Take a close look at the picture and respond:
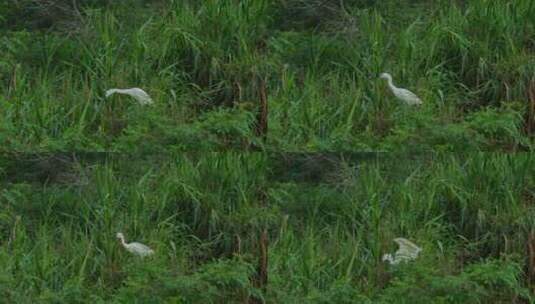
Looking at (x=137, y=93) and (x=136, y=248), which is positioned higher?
(x=137, y=93)

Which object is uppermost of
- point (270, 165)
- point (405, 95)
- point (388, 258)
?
point (405, 95)

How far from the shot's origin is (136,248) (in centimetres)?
762

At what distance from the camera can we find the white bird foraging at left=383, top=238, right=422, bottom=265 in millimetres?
7637

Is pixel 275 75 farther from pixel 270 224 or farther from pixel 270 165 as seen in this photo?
pixel 270 224

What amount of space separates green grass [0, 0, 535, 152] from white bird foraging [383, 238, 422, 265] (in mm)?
515

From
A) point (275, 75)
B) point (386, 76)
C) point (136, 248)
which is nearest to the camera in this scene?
point (136, 248)

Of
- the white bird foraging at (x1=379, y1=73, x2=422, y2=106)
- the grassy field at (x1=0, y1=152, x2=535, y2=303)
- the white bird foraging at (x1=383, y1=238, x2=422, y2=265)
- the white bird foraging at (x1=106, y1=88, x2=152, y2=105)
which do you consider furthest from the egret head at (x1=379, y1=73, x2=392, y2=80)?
the white bird foraging at (x1=106, y1=88, x2=152, y2=105)

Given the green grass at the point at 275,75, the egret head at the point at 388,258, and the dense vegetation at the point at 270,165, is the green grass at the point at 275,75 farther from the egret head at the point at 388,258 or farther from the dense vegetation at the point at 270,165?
the egret head at the point at 388,258

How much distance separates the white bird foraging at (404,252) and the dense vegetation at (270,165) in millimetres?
34

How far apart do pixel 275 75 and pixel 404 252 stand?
1.21m

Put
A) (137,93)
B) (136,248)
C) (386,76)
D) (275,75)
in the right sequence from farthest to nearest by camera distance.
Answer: (275,75)
(386,76)
(137,93)
(136,248)

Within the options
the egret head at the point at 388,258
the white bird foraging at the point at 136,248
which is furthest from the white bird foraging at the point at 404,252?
the white bird foraging at the point at 136,248

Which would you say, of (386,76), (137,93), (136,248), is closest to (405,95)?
(386,76)

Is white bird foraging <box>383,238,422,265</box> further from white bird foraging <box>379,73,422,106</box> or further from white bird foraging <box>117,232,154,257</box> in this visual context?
white bird foraging <box>117,232,154,257</box>
